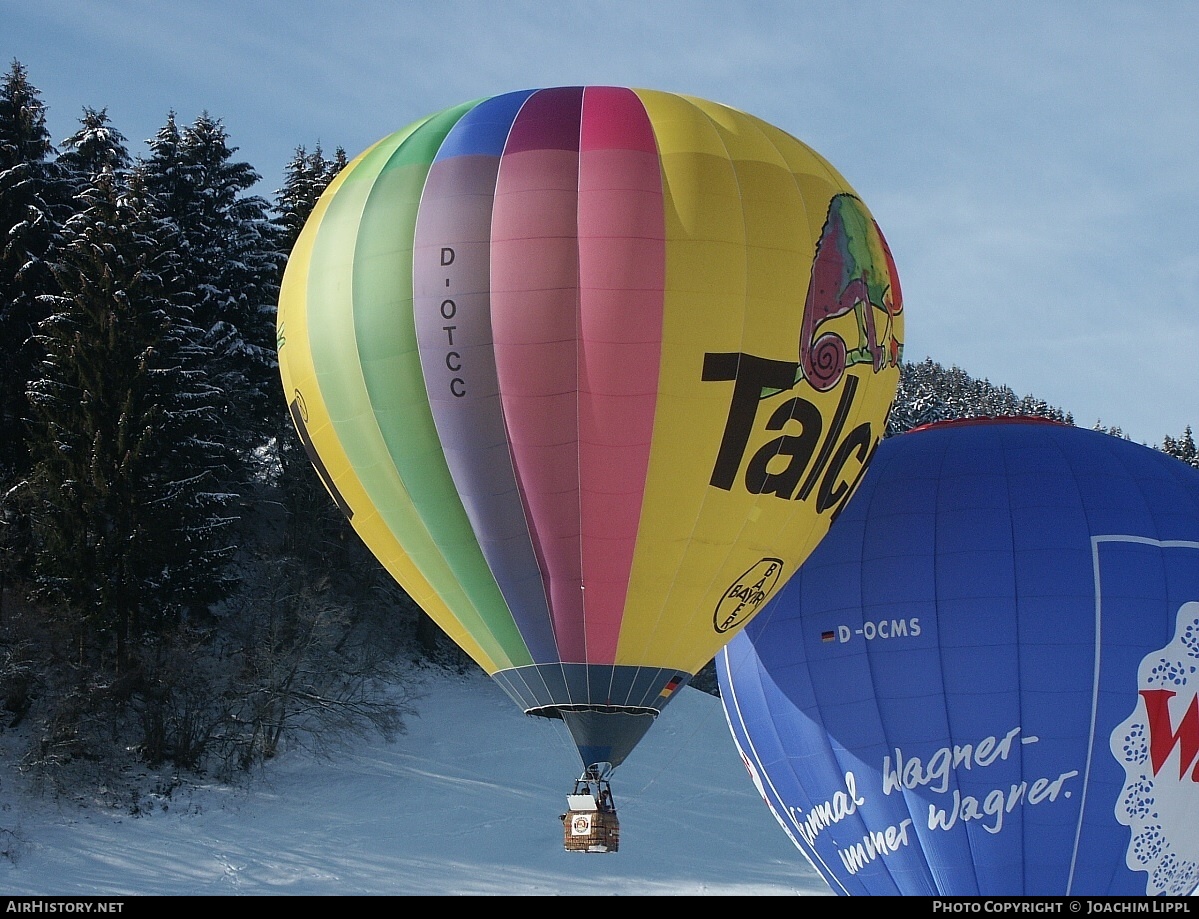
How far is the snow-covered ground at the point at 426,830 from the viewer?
74.9ft

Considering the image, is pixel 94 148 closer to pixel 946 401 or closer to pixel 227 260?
pixel 227 260

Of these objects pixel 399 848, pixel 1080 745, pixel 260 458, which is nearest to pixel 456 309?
pixel 1080 745

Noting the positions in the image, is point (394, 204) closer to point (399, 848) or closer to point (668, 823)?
point (399, 848)

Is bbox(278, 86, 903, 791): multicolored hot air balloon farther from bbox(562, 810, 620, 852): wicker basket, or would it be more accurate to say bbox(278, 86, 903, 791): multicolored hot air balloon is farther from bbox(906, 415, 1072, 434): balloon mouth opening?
bbox(906, 415, 1072, 434): balloon mouth opening

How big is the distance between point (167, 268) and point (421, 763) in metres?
9.18

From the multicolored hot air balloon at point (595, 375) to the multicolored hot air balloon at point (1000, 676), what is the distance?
92 cm

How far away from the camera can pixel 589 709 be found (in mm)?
14227

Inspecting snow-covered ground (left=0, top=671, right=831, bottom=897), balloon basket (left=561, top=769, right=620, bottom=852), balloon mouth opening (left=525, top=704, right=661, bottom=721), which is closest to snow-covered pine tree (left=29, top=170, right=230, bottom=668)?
snow-covered ground (left=0, top=671, right=831, bottom=897)

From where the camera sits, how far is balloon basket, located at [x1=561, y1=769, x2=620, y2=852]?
14.0 m

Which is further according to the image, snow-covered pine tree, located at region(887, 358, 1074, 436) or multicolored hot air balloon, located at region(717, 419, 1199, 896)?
snow-covered pine tree, located at region(887, 358, 1074, 436)

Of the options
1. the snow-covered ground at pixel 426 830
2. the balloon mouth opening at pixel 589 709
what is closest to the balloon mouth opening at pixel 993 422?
the balloon mouth opening at pixel 589 709

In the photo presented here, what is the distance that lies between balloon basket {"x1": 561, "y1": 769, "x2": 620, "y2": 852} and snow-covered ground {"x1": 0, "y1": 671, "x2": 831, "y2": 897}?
908 centimetres

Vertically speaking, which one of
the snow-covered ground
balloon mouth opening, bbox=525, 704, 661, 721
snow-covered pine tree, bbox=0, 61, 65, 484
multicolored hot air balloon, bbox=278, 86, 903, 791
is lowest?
the snow-covered ground

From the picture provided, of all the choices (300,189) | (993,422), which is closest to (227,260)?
(300,189)
